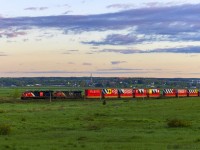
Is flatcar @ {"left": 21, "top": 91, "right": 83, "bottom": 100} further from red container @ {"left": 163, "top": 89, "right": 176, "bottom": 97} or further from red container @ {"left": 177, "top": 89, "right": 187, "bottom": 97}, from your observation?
red container @ {"left": 177, "top": 89, "right": 187, "bottom": 97}

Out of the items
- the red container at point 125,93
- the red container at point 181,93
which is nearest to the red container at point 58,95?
the red container at point 125,93

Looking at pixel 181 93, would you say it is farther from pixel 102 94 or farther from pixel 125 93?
pixel 102 94

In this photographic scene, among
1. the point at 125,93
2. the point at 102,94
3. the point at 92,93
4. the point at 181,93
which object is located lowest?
the point at 181,93

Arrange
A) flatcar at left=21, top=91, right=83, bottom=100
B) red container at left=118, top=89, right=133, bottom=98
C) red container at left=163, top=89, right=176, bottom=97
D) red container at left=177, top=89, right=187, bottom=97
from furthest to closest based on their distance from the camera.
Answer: red container at left=177, top=89, right=187, bottom=97 < red container at left=163, top=89, right=176, bottom=97 < red container at left=118, top=89, right=133, bottom=98 < flatcar at left=21, top=91, right=83, bottom=100

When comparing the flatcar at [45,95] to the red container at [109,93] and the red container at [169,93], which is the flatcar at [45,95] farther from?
the red container at [169,93]

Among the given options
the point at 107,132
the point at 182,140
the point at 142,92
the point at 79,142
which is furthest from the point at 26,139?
the point at 142,92

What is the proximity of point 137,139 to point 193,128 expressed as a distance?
29.3 ft

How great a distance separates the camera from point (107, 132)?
116 ft

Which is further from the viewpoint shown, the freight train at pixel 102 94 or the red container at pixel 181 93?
the red container at pixel 181 93

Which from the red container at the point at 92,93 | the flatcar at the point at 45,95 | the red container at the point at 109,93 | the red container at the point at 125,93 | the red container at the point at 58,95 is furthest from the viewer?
the red container at the point at 125,93

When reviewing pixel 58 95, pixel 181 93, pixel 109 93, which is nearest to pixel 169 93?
pixel 181 93

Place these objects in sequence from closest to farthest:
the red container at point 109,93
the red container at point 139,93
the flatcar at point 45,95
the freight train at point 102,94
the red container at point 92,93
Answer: the flatcar at point 45,95, the freight train at point 102,94, the red container at point 92,93, the red container at point 109,93, the red container at point 139,93

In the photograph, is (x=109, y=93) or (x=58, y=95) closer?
(x=58, y=95)

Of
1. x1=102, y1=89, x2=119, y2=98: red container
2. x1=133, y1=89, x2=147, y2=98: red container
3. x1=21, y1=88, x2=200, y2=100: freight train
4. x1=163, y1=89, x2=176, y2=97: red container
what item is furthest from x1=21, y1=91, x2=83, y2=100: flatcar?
x1=163, y1=89, x2=176, y2=97: red container
